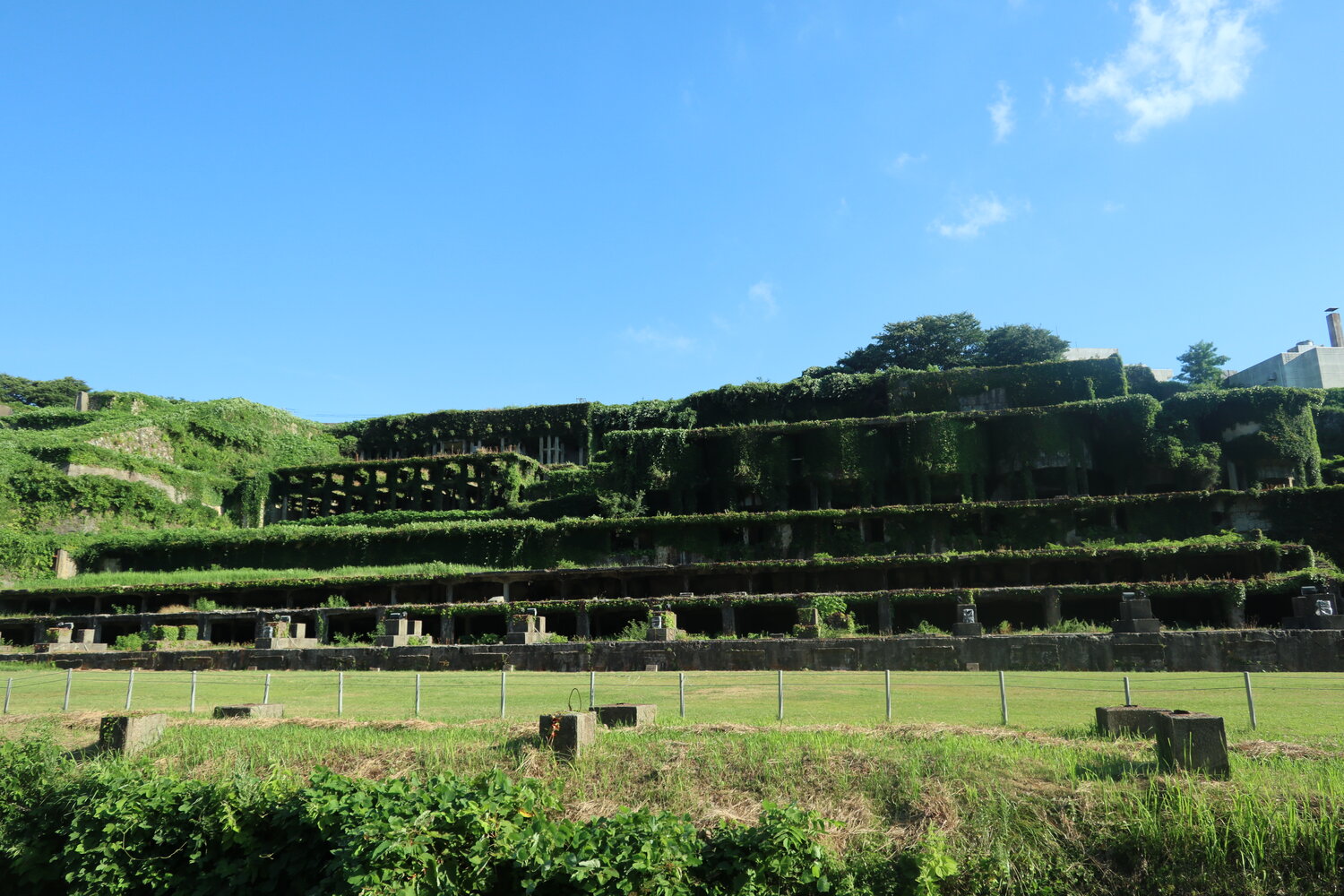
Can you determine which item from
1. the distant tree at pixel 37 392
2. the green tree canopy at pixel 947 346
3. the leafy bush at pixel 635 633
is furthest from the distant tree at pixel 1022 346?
the distant tree at pixel 37 392

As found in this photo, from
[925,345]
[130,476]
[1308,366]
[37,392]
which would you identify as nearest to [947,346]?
[925,345]

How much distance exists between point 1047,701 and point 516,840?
12030mm

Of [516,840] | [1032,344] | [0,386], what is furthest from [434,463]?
[516,840]

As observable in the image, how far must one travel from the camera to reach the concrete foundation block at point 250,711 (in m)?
19.3

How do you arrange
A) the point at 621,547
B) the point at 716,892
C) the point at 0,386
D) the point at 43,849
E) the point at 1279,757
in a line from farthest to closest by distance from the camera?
the point at 0,386 → the point at 621,547 → the point at 43,849 → the point at 1279,757 → the point at 716,892

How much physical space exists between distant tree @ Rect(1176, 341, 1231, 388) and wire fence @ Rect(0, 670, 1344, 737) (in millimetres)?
54995

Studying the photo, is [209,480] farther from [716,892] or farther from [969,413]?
[716,892]

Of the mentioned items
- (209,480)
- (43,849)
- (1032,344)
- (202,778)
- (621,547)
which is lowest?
(43,849)

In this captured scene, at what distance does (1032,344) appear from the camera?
227 ft

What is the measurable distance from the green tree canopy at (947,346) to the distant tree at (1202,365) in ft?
38.2

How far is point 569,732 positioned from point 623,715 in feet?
4.99

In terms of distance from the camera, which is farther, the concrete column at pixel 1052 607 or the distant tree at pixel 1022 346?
the distant tree at pixel 1022 346

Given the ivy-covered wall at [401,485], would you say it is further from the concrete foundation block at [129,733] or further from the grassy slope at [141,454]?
the concrete foundation block at [129,733]

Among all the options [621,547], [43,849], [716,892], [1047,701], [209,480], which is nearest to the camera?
[716,892]
